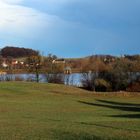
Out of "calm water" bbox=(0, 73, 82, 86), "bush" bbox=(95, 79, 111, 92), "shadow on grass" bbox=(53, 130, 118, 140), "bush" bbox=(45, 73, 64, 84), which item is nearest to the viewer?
"shadow on grass" bbox=(53, 130, 118, 140)

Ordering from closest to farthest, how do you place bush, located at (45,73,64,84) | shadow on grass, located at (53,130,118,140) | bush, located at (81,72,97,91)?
shadow on grass, located at (53,130,118,140) < bush, located at (81,72,97,91) < bush, located at (45,73,64,84)

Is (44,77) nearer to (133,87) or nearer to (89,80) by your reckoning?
(89,80)

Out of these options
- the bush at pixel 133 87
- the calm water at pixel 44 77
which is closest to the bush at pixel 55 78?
the calm water at pixel 44 77

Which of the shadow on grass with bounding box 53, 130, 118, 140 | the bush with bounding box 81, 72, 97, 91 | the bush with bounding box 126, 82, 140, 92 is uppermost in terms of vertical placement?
the bush with bounding box 81, 72, 97, 91

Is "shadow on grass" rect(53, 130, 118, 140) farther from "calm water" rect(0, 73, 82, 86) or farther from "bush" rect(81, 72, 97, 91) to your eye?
"calm water" rect(0, 73, 82, 86)

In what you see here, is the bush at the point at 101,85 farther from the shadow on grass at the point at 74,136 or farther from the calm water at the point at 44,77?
the shadow on grass at the point at 74,136

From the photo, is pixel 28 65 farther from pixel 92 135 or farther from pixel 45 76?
pixel 92 135

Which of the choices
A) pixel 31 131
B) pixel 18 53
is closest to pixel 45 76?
pixel 18 53

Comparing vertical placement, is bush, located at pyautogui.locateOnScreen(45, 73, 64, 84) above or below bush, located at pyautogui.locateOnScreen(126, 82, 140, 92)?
above

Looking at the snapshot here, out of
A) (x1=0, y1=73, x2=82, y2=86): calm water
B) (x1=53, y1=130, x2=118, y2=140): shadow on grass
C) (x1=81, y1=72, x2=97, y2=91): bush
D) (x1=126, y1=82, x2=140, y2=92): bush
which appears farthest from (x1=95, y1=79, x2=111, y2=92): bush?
(x1=53, y1=130, x2=118, y2=140): shadow on grass

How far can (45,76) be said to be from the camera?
82.7 metres

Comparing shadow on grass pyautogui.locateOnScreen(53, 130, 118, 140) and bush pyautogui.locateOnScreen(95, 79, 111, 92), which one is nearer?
shadow on grass pyautogui.locateOnScreen(53, 130, 118, 140)

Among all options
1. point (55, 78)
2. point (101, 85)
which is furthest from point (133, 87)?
point (55, 78)

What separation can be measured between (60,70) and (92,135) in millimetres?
69157
